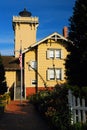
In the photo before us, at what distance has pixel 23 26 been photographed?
60.1 metres

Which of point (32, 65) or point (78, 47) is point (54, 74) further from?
point (78, 47)

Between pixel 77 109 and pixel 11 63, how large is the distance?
41395 mm

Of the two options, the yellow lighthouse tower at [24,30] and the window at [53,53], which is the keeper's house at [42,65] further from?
the yellow lighthouse tower at [24,30]

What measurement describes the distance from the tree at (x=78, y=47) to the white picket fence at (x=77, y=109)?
3.36ft

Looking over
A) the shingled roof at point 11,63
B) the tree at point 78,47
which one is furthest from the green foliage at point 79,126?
the shingled roof at point 11,63

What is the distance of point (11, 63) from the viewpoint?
179ft

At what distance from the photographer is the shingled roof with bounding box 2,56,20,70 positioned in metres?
52.7

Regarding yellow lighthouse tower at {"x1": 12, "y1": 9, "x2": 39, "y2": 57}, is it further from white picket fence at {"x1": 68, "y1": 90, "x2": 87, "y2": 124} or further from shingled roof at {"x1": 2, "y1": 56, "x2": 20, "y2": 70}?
white picket fence at {"x1": 68, "y1": 90, "x2": 87, "y2": 124}

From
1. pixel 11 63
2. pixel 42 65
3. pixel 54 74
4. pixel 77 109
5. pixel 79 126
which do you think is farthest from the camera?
pixel 11 63

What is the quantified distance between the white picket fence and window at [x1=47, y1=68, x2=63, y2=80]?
3658cm

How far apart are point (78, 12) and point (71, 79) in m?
2.72

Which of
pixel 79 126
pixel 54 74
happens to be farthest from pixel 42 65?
pixel 79 126

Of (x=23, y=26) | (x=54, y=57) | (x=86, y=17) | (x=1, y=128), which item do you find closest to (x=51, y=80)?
(x=54, y=57)

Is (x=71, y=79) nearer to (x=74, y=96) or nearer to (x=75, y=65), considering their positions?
(x=75, y=65)
